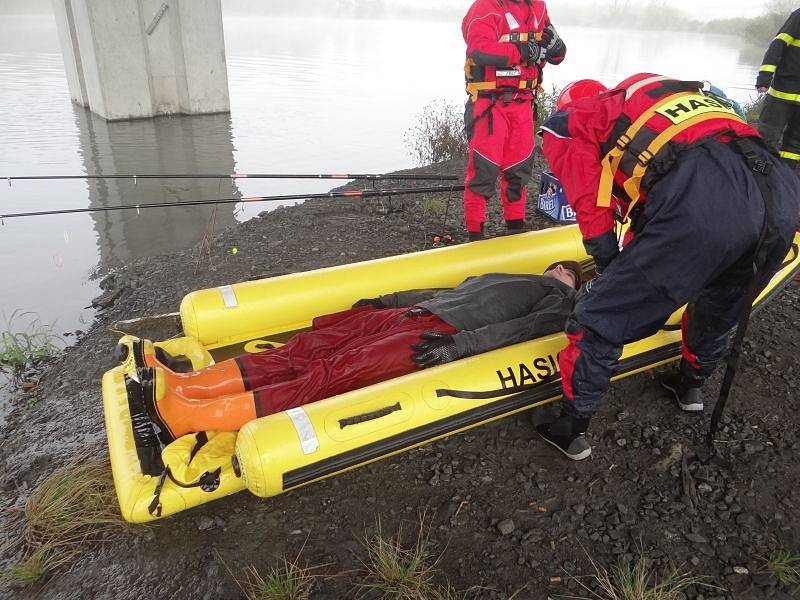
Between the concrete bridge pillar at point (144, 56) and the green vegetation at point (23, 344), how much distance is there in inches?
255

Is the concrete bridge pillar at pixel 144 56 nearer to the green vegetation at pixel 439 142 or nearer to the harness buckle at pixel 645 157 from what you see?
the green vegetation at pixel 439 142

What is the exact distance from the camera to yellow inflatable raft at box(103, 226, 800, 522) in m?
1.89

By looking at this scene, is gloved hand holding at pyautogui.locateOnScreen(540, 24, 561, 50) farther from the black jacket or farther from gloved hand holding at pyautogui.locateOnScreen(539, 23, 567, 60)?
the black jacket

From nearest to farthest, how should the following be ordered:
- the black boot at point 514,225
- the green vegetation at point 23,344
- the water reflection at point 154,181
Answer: the green vegetation at point 23,344
the black boot at point 514,225
the water reflection at point 154,181

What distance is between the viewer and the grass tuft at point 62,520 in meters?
1.86

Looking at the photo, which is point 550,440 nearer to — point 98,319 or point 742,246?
point 742,246

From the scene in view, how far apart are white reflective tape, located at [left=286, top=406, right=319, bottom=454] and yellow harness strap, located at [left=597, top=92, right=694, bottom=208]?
132 centimetres

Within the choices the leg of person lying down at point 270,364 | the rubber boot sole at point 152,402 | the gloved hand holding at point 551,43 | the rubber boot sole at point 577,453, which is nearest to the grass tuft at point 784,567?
the rubber boot sole at point 577,453

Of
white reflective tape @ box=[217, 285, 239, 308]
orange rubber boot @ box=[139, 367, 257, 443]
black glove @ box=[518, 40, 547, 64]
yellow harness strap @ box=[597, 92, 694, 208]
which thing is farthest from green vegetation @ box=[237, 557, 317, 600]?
black glove @ box=[518, 40, 547, 64]

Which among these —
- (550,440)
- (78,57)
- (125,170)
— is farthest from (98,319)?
(78,57)

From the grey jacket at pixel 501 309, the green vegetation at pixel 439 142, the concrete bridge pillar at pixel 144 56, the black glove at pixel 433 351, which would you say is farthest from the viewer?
the concrete bridge pillar at pixel 144 56

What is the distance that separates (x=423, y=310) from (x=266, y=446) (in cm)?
107

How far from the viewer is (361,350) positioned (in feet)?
7.93

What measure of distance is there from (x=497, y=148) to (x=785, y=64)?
2478 millimetres
